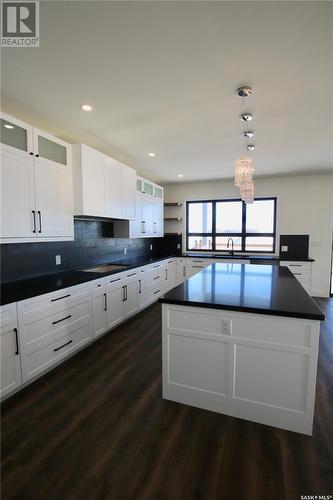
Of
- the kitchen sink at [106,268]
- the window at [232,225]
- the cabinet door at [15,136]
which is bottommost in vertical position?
the kitchen sink at [106,268]

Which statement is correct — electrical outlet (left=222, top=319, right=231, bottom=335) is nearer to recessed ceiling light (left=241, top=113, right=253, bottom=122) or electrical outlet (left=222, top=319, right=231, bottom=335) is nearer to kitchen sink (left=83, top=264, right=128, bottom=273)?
recessed ceiling light (left=241, top=113, right=253, bottom=122)

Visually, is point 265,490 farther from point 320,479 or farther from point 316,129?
point 316,129

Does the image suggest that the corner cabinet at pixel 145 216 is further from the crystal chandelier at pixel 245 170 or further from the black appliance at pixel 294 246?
the black appliance at pixel 294 246

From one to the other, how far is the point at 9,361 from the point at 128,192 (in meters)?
2.81

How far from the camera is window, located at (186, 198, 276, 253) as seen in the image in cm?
539

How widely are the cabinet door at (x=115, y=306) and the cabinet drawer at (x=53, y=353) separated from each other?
431 mm

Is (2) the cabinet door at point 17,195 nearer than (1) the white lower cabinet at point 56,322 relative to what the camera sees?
No

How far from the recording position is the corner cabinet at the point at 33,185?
7.00ft

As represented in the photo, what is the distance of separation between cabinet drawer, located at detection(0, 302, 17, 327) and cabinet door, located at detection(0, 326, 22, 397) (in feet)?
0.15

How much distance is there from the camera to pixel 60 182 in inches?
108

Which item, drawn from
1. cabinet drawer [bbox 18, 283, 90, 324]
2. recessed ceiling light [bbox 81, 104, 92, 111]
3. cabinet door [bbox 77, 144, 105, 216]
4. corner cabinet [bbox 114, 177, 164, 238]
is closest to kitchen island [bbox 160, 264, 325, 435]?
cabinet drawer [bbox 18, 283, 90, 324]

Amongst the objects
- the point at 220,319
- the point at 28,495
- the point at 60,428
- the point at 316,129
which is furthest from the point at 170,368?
the point at 316,129

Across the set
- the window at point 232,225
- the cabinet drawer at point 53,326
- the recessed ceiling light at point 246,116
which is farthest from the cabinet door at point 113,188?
the window at point 232,225

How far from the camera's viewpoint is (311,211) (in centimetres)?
506
